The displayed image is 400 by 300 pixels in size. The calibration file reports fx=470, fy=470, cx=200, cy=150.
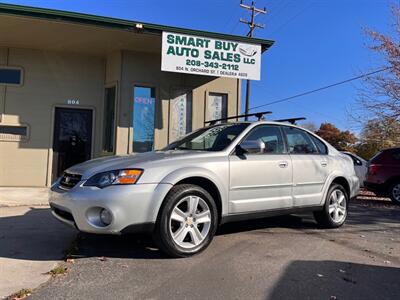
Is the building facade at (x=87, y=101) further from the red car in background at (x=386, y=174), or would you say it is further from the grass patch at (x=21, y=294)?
the grass patch at (x=21, y=294)

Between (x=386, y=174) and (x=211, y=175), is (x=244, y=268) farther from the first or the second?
(x=386, y=174)

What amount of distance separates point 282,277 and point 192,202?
1349mm

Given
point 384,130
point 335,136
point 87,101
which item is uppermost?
point 335,136

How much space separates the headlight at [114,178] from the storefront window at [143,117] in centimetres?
683

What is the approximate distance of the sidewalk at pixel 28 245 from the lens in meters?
4.63

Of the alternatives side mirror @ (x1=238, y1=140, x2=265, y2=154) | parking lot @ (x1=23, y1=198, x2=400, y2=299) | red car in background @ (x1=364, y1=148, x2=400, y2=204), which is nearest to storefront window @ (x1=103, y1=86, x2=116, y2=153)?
parking lot @ (x1=23, y1=198, x2=400, y2=299)

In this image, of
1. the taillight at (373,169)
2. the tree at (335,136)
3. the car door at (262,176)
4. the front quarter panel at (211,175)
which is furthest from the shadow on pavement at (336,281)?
the tree at (335,136)

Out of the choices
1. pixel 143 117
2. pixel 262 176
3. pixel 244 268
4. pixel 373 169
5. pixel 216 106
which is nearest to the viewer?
pixel 244 268

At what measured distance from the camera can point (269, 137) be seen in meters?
6.73

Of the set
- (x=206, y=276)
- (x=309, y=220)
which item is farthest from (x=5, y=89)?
(x=206, y=276)

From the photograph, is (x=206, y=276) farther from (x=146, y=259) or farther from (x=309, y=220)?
(x=309, y=220)

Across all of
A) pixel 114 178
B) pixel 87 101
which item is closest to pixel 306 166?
pixel 114 178

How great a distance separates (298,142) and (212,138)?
4.67 ft

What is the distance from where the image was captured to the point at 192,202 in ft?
18.0
